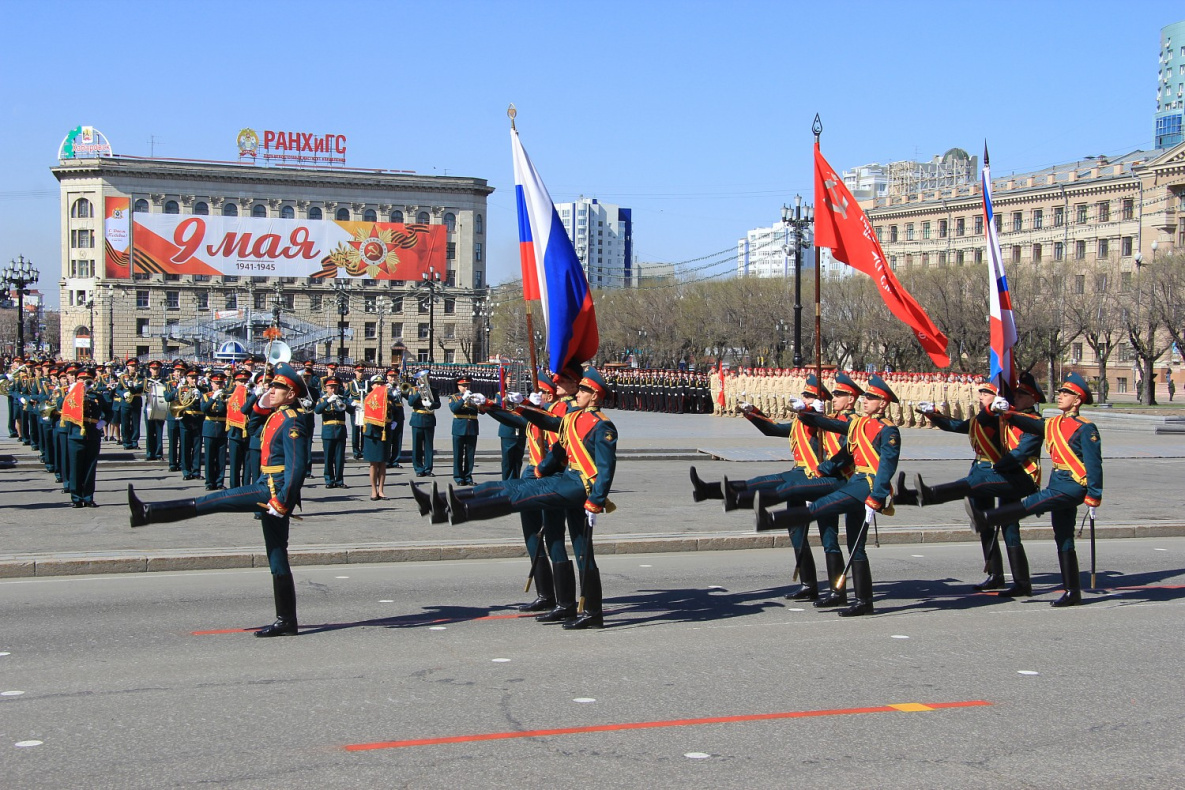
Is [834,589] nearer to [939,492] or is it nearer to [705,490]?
[939,492]

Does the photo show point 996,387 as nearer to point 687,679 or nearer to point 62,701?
point 687,679

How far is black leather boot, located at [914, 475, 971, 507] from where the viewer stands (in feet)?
31.6

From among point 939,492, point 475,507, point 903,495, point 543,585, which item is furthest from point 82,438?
point 939,492

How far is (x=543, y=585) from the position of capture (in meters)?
9.54

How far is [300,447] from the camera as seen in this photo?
8391 millimetres

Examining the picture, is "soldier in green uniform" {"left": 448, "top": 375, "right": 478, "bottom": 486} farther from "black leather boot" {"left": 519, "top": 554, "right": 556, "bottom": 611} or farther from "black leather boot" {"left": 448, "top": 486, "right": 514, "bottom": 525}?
"black leather boot" {"left": 448, "top": 486, "right": 514, "bottom": 525}

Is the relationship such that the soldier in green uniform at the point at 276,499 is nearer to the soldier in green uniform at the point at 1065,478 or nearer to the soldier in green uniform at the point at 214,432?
the soldier in green uniform at the point at 1065,478

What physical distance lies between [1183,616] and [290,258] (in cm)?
11190

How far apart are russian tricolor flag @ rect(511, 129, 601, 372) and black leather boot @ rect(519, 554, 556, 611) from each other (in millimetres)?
1587

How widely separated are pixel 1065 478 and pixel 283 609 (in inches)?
242

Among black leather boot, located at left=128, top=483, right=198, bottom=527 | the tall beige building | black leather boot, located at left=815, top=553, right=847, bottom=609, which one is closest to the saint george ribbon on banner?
black leather boot, located at left=815, top=553, right=847, bottom=609

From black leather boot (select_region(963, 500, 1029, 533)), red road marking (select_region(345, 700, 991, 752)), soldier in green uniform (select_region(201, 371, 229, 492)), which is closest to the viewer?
red road marking (select_region(345, 700, 991, 752))

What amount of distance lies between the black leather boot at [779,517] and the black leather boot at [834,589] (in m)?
0.49

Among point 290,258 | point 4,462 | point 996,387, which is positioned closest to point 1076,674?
point 996,387
